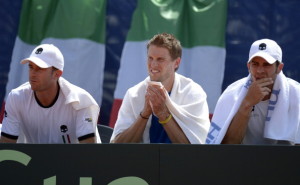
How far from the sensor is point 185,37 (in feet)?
19.8

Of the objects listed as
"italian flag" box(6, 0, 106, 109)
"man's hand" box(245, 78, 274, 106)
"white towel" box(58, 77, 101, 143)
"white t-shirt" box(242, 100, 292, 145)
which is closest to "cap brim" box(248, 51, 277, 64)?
"man's hand" box(245, 78, 274, 106)

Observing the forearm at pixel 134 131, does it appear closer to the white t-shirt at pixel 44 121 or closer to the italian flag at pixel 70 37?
the white t-shirt at pixel 44 121

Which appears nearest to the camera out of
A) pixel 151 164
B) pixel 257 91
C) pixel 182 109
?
pixel 151 164

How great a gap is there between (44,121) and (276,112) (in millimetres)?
1580

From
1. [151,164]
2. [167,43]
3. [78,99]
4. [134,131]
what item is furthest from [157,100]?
[151,164]

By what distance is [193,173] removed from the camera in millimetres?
3463

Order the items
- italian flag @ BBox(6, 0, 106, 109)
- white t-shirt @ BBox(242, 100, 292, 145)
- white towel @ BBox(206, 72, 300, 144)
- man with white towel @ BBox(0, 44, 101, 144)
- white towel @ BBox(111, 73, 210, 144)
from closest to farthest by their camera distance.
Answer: white towel @ BBox(206, 72, 300, 144) < white t-shirt @ BBox(242, 100, 292, 145) < white towel @ BBox(111, 73, 210, 144) < man with white towel @ BBox(0, 44, 101, 144) < italian flag @ BBox(6, 0, 106, 109)

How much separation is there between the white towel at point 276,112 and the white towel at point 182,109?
0.17m

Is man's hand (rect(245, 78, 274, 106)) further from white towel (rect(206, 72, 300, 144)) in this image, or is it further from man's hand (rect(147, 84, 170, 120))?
man's hand (rect(147, 84, 170, 120))

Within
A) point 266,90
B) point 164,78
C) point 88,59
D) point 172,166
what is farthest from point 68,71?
point 172,166

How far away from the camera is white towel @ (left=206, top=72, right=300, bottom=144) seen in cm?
429

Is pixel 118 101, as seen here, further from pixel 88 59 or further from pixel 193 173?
pixel 193 173

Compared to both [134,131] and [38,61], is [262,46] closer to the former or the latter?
[134,131]

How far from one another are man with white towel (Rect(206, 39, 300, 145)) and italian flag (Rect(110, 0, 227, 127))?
1.39m
